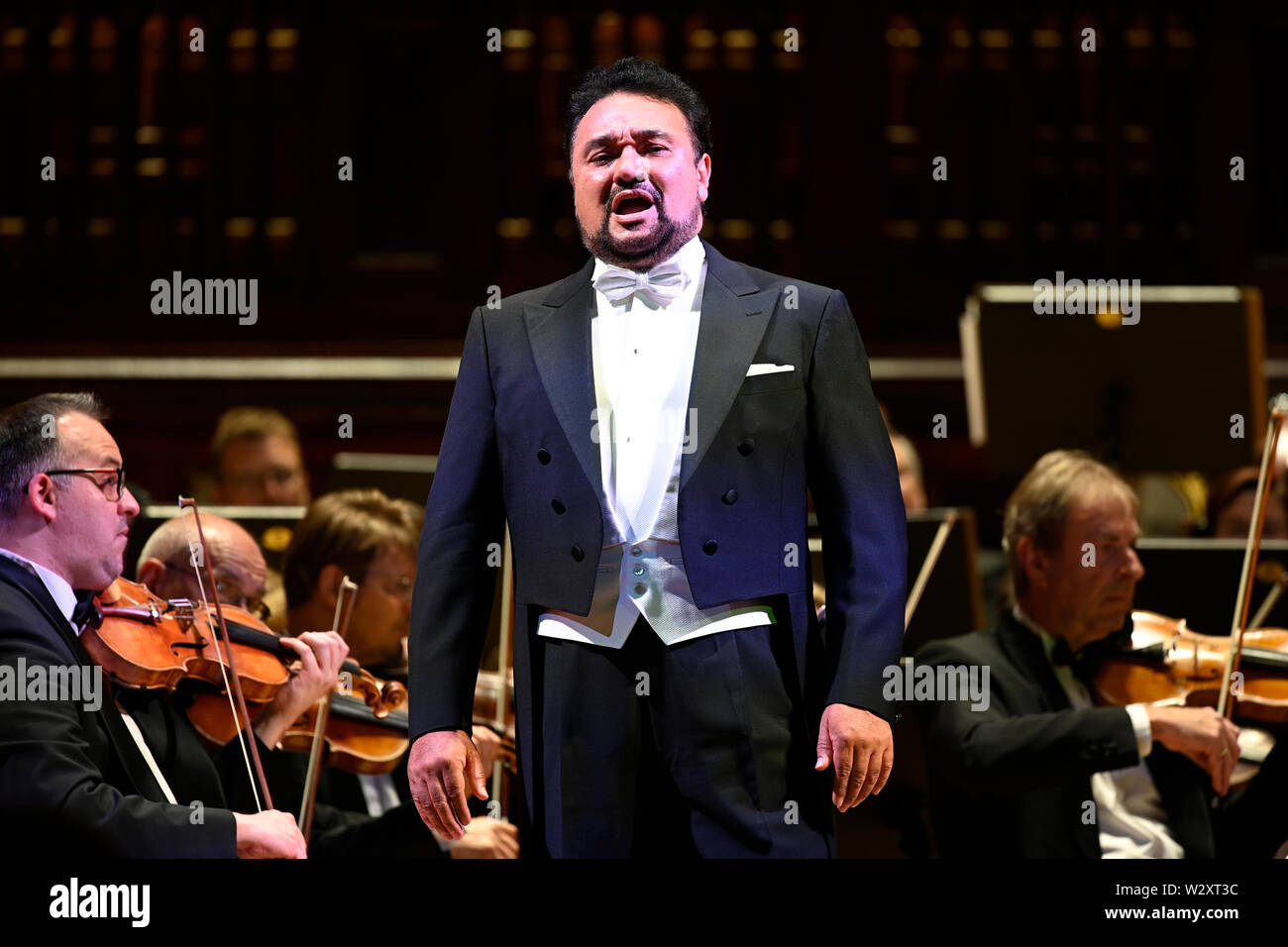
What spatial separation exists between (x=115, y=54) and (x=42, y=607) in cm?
400

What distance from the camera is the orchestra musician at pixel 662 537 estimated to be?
1.96m

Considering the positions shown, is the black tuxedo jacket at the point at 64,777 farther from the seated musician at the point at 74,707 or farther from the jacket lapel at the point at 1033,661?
the jacket lapel at the point at 1033,661

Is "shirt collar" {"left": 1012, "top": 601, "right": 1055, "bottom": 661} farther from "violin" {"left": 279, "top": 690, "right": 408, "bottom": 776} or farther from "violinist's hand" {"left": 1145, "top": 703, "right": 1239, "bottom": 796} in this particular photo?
"violin" {"left": 279, "top": 690, "right": 408, "bottom": 776}

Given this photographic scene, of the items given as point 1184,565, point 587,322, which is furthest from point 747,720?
point 1184,565

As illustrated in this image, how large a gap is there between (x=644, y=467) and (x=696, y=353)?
6.0 inches

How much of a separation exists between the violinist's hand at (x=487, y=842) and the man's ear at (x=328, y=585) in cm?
53

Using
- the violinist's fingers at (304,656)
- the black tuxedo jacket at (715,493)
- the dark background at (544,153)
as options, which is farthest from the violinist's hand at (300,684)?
the dark background at (544,153)

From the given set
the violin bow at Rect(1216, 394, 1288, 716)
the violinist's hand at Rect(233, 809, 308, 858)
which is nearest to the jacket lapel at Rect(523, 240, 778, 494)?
the violinist's hand at Rect(233, 809, 308, 858)

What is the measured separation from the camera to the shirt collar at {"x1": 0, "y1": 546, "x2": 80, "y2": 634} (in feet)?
7.65

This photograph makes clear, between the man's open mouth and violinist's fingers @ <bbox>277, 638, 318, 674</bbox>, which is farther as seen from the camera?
violinist's fingers @ <bbox>277, 638, 318, 674</bbox>

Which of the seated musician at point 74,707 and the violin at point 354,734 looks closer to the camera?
the seated musician at point 74,707

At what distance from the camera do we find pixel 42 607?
2287 millimetres

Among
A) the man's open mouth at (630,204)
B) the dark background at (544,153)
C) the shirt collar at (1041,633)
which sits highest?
the dark background at (544,153)

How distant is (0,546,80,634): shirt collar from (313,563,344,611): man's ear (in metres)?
0.80
